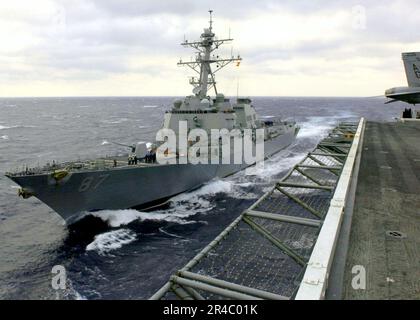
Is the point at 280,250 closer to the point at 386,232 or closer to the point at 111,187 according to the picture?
the point at 386,232

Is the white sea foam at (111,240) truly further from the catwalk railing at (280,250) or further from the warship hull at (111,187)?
the catwalk railing at (280,250)

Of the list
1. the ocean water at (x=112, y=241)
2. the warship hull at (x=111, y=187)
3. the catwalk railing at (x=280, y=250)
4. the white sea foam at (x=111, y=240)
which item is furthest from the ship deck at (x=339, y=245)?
the warship hull at (x=111, y=187)

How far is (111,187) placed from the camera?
20.6 meters

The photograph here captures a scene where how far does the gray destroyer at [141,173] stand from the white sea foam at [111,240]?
2458 mm

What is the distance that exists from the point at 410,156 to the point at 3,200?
28.4 meters

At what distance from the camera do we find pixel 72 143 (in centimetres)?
5400

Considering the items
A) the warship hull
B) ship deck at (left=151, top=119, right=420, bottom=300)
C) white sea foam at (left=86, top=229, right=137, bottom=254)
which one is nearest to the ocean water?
white sea foam at (left=86, top=229, right=137, bottom=254)

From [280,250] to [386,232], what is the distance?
5359 mm

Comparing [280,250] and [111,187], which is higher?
[111,187]

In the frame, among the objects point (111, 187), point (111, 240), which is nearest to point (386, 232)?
point (111, 240)

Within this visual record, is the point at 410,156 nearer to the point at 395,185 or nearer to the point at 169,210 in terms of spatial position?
the point at 395,185

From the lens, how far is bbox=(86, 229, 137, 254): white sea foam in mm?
17375

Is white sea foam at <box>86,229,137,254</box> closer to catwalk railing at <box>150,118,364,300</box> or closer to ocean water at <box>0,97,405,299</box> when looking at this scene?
ocean water at <box>0,97,405,299</box>
